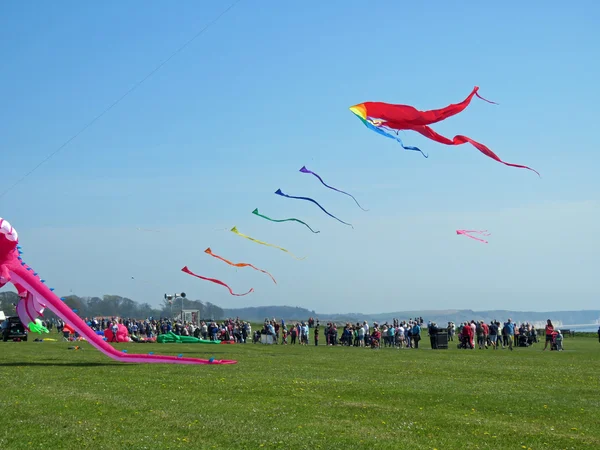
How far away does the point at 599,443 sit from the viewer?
10.7 m

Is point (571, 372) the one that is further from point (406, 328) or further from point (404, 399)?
point (406, 328)

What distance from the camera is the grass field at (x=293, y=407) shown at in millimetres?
10477

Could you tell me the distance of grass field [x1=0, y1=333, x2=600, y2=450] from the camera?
10.5m

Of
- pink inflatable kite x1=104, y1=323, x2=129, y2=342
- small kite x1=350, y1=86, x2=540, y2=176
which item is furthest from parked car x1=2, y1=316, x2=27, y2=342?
small kite x1=350, y1=86, x2=540, y2=176

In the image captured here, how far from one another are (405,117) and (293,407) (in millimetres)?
7578

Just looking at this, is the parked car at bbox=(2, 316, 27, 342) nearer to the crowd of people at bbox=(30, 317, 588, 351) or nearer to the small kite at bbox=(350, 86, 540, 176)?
the crowd of people at bbox=(30, 317, 588, 351)

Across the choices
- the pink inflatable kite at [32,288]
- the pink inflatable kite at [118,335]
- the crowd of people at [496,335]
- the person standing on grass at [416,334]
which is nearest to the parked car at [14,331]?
the pink inflatable kite at [118,335]

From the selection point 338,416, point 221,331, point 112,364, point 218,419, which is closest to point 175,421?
point 218,419

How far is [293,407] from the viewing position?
516 inches

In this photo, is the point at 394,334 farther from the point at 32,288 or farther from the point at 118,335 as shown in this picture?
the point at 32,288

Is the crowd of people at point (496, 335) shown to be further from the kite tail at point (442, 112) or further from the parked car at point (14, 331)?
the parked car at point (14, 331)

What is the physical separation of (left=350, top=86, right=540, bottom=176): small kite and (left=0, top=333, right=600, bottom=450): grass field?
19.0ft

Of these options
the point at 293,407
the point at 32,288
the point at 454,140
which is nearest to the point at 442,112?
the point at 454,140

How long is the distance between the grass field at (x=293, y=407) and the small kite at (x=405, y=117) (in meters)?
5.78
